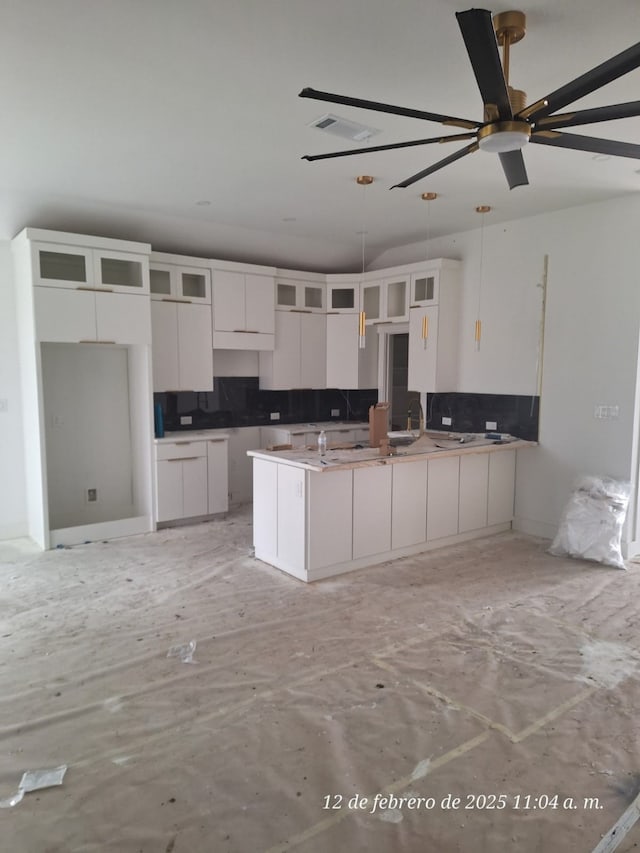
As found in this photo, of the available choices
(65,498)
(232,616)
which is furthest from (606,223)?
(65,498)

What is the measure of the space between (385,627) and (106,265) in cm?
367

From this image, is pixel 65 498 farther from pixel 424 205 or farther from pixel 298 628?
pixel 424 205

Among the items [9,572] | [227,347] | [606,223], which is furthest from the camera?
[227,347]

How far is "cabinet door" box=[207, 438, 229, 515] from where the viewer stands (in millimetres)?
5359

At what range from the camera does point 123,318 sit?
15.8ft

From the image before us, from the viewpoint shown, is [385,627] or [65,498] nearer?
[385,627]

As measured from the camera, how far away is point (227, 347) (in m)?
5.68

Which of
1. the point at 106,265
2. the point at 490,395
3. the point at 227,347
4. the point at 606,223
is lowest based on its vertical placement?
the point at 490,395

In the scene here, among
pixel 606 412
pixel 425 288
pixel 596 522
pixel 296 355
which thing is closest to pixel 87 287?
pixel 296 355

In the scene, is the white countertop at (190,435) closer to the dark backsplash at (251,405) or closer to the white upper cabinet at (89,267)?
the dark backsplash at (251,405)

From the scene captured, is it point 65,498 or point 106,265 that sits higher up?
point 106,265

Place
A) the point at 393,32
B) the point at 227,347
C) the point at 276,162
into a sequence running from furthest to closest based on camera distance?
the point at 227,347
the point at 276,162
the point at 393,32

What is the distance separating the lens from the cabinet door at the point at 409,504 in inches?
169

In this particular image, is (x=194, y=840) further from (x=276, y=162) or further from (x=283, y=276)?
(x=283, y=276)
